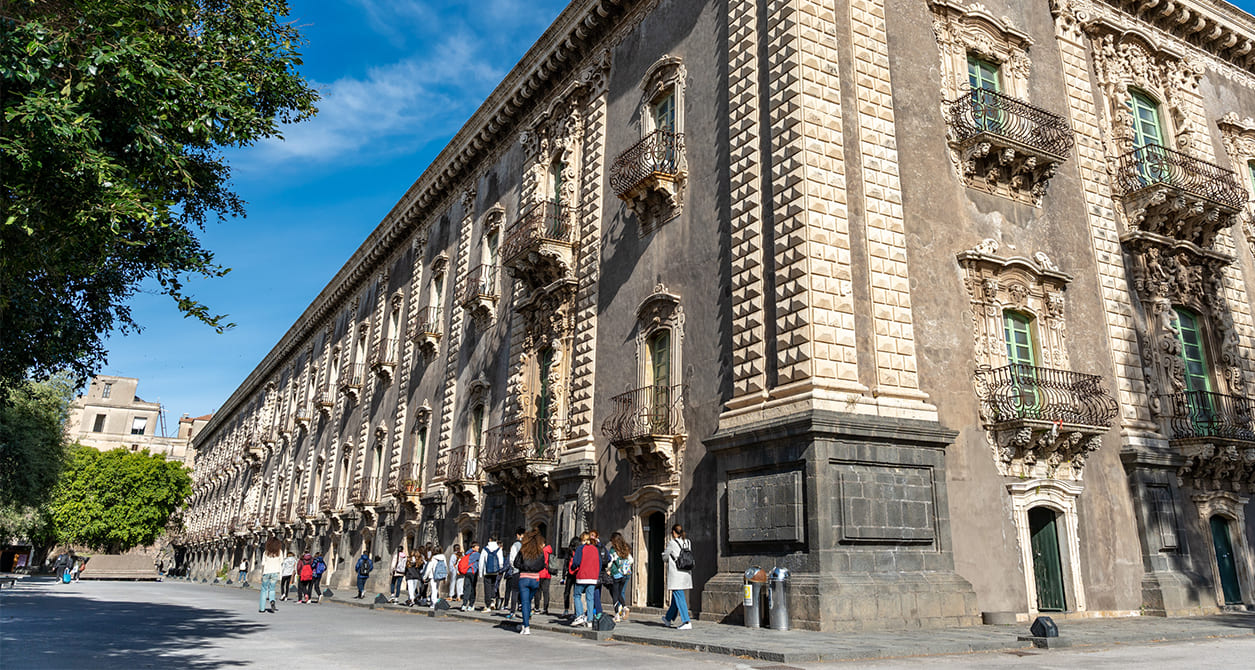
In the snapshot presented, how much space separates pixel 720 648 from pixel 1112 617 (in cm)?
911

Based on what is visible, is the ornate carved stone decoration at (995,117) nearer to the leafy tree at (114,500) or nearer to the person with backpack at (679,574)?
the person with backpack at (679,574)

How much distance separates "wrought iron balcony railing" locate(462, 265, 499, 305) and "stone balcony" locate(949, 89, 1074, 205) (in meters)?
14.8

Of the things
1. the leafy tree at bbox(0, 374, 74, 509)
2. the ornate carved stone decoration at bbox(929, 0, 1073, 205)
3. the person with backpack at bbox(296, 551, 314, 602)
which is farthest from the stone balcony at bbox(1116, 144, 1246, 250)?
the leafy tree at bbox(0, 374, 74, 509)

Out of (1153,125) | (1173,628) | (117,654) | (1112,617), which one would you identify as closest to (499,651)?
(117,654)

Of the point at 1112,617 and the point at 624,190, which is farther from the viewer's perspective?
the point at 624,190

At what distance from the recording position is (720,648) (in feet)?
32.9

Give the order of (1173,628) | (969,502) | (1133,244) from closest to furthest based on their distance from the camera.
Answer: (1173,628) < (969,502) < (1133,244)

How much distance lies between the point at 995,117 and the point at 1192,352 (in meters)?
7.43

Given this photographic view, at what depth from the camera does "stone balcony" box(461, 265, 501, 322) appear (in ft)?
85.8

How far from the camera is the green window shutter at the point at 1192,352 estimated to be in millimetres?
18297

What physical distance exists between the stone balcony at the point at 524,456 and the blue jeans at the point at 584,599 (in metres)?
6.49

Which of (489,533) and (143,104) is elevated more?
(143,104)

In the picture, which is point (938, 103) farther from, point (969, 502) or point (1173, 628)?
point (1173, 628)

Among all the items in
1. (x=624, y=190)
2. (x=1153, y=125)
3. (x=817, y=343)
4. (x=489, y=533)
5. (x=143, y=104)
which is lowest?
(x=489, y=533)
